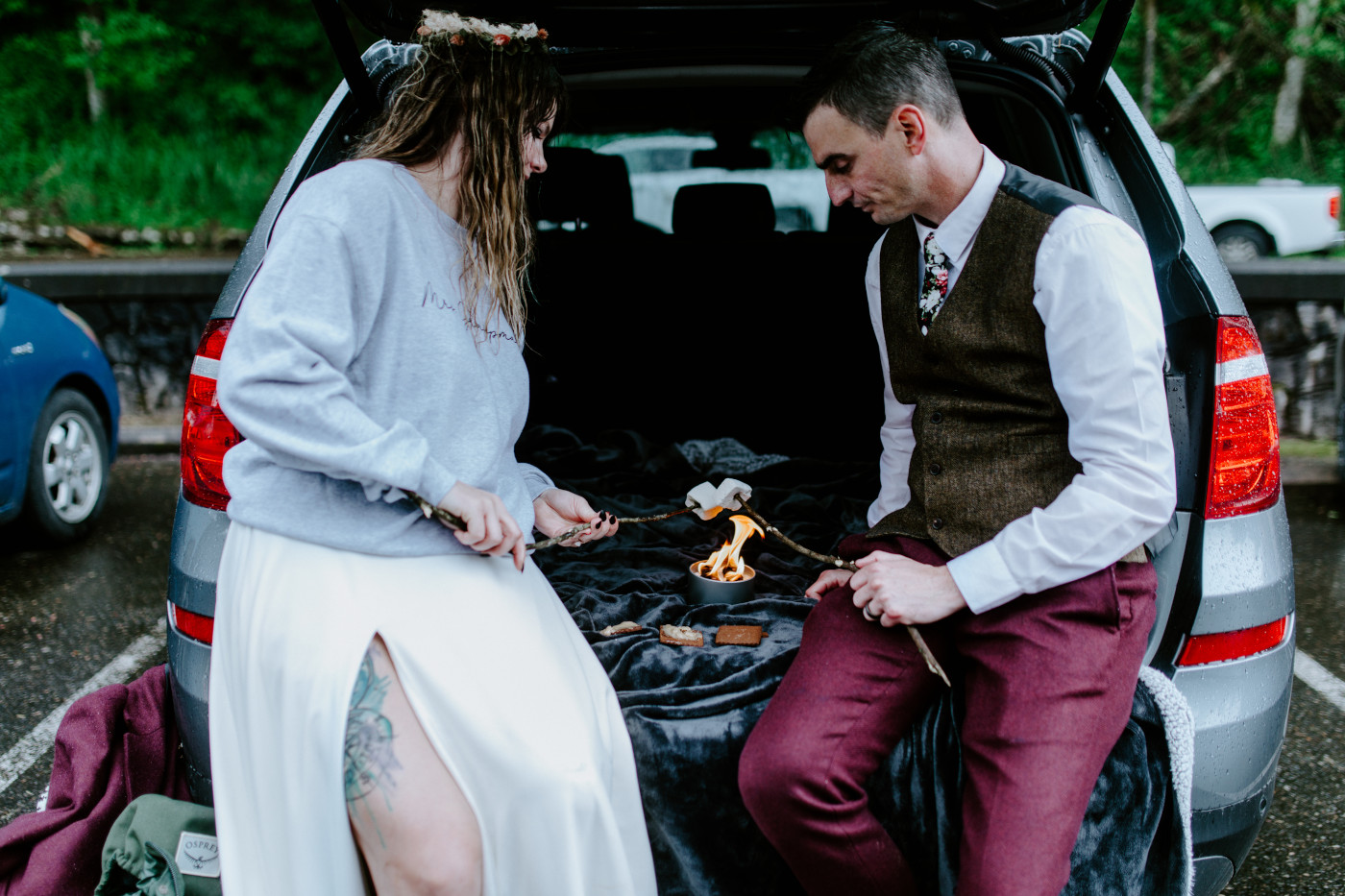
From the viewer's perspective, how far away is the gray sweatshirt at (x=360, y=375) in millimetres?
1428

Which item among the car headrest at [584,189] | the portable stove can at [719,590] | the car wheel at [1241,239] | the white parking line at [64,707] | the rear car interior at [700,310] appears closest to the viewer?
the portable stove can at [719,590]

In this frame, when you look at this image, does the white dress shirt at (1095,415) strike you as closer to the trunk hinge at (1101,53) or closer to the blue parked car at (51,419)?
the trunk hinge at (1101,53)

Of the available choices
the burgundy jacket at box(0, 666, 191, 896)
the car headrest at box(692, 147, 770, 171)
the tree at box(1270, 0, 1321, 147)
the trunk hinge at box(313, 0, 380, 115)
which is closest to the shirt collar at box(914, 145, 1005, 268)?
the trunk hinge at box(313, 0, 380, 115)

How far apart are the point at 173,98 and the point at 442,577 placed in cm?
1530

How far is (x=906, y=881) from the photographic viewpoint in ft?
5.25

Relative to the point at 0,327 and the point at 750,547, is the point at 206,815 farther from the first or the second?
the point at 0,327

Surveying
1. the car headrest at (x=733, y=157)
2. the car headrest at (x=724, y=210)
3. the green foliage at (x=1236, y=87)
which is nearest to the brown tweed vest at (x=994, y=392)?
the car headrest at (x=724, y=210)

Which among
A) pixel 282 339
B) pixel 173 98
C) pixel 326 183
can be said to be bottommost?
pixel 282 339

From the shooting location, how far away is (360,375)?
1555mm

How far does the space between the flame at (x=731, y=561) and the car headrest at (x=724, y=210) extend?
4.92 feet

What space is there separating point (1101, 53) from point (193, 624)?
2011 millimetres

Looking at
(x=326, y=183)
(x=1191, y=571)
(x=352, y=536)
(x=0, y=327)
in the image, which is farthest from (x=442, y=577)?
(x=0, y=327)

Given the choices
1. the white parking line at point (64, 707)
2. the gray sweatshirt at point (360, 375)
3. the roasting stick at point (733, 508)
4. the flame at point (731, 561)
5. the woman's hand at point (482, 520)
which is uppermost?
the gray sweatshirt at point (360, 375)

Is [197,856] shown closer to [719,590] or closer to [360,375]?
[360,375]
